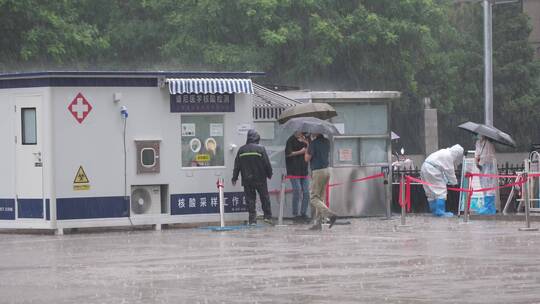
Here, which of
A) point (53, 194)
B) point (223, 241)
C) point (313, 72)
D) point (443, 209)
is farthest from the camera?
point (313, 72)

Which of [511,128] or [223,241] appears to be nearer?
[223,241]

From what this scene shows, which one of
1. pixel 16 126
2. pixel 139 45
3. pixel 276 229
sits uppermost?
pixel 139 45

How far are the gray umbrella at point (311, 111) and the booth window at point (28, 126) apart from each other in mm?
4788

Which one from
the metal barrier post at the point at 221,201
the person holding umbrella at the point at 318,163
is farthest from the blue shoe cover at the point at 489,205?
the metal barrier post at the point at 221,201

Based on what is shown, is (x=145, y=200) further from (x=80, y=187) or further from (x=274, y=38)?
(x=274, y=38)

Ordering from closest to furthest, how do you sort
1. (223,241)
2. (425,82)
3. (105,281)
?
1. (105,281)
2. (223,241)
3. (425,82)

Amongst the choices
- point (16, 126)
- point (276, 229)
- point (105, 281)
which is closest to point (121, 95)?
point (16, 126)

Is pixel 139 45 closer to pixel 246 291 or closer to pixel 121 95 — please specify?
pixel 121 95

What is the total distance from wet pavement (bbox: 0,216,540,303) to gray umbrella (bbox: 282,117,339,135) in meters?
1.82

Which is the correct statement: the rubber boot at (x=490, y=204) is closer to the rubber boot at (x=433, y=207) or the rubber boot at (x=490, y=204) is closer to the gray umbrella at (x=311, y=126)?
the rubber boot at (x=433, y=207)

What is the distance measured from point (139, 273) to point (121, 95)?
9.21 m

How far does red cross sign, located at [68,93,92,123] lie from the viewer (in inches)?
941

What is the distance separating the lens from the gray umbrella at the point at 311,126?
23969 mm

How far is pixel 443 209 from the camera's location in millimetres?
28156
